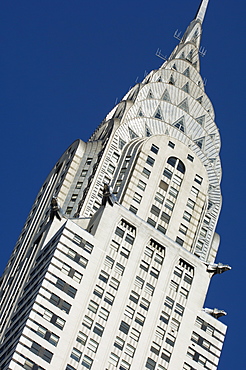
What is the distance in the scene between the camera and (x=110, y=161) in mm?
174875

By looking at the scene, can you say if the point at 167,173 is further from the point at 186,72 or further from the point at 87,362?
the point at 87,362

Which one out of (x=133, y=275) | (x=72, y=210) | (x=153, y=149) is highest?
(x=153, y=149)

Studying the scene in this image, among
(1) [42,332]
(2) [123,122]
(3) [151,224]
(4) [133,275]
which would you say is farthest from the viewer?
(2) [123,122]

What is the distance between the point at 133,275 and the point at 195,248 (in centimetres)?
1597

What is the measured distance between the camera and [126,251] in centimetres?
15950

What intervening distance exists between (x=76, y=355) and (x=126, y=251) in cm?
1827

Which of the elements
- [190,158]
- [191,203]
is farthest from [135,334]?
[190,158]

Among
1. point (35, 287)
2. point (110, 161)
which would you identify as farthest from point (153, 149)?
point (35, 287)

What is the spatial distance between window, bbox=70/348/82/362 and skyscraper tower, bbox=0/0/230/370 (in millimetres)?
144

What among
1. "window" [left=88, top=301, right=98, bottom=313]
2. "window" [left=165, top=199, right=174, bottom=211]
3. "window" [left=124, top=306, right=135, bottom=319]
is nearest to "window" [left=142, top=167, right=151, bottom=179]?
"window" [left=165, top=199, right=174, bottom=211]

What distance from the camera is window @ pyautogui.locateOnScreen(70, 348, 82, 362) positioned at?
146375mm

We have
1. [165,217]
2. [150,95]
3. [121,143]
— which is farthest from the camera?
[150,95]

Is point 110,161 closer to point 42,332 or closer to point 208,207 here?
point 208,207

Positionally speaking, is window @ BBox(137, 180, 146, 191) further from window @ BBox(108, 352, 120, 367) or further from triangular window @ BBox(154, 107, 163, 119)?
window @ BBox(108, 352, 120, 367)
